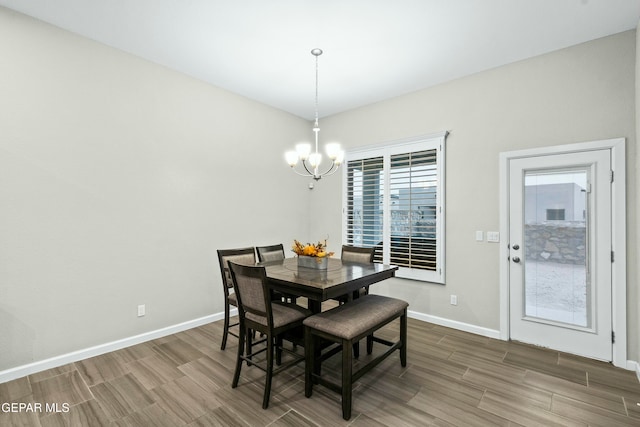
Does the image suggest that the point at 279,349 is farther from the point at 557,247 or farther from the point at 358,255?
the point at 557,247

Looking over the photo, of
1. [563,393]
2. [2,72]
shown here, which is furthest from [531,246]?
[2,72]

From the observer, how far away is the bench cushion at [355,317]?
2227mm

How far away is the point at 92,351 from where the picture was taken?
2973 millimetres

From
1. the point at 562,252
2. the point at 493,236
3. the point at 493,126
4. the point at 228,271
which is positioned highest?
the point at 493,126

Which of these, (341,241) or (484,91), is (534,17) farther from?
(341,241)

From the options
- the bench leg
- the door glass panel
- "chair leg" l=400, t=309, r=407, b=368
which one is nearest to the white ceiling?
the door glass panel

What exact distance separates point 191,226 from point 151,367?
159cm

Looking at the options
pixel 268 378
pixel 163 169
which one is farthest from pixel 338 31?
pixel 268 378

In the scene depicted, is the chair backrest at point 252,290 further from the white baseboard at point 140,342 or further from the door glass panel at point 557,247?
the door glass panel at point 557,247

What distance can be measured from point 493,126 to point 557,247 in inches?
58.2

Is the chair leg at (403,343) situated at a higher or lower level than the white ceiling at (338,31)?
lower

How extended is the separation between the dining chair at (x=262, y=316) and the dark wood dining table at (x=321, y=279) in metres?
0.20

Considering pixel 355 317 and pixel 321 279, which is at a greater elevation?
pixel 321 279

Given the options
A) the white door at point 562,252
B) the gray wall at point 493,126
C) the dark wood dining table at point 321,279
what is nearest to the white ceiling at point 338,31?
the gray wall at point 493,126
